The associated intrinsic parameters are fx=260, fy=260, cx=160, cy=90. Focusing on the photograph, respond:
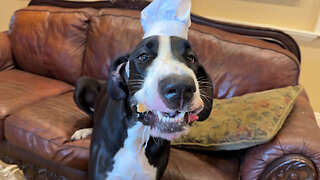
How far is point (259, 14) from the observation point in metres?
2.62

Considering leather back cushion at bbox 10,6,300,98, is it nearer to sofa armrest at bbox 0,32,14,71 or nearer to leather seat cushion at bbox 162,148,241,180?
sofa armrest at bbox 0,32,14,71

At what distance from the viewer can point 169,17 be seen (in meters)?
0.95

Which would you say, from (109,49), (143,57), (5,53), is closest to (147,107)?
(143,57)

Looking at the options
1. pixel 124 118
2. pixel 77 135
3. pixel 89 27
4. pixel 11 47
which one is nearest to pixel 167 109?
pixel 124 118

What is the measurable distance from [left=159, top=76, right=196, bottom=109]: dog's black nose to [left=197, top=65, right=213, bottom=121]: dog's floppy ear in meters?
0.29

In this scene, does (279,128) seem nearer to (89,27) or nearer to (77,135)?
(77,135)

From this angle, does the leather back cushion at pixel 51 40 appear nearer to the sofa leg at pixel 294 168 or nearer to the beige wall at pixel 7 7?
the beige wall at pixel 7 7

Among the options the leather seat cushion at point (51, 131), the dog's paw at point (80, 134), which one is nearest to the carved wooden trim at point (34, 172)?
the leather seat cushion at point (51, 131)

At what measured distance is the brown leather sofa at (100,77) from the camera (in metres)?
1.20

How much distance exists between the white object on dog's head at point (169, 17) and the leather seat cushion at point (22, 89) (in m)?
1.20

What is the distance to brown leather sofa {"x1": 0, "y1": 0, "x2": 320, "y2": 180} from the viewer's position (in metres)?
1.20

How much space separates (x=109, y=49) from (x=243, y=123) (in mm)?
1209

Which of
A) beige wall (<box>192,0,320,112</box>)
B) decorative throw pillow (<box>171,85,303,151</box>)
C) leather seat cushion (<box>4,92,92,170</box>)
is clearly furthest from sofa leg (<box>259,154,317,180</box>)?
beige wall (<box>192,0,320,112</box>)

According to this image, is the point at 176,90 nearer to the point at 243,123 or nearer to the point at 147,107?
the point at 147,107
